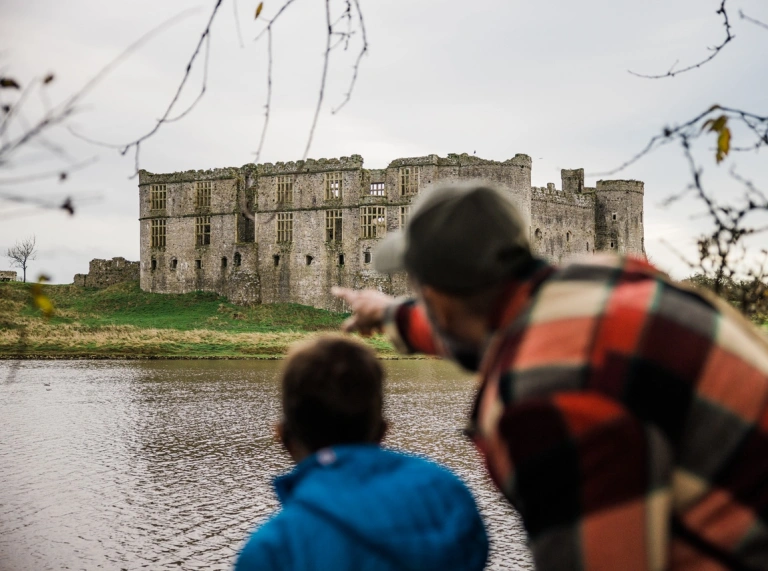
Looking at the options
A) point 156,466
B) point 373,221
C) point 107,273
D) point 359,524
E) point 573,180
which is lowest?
point 156,466

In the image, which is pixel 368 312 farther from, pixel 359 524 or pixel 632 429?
pixel 632 429

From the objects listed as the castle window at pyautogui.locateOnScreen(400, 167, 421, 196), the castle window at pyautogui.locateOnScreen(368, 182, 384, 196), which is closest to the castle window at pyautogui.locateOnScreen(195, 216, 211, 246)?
the castle window at pyautogui.locateOnScreen(368, 182, 384, 196)

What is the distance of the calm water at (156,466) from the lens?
25.9ft

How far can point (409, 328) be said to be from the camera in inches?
86.2

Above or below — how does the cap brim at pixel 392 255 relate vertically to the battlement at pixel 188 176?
below

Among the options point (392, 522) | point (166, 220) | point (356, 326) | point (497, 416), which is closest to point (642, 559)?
point (497, 416)

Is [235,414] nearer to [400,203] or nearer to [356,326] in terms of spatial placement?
[356,326]

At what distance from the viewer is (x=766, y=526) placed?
54.9 inches

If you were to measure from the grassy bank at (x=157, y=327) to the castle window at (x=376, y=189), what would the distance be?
719cm

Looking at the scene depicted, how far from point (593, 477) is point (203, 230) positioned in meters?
51.2

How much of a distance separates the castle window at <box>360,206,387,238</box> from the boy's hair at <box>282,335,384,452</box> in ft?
140

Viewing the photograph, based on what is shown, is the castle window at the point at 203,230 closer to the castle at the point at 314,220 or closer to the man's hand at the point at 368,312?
the castle at the point at 314,220

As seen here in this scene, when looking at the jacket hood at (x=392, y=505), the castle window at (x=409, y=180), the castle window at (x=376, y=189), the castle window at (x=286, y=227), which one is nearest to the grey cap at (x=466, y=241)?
the jacket hood at (x=392, y=505)

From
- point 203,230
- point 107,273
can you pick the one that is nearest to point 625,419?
point 203,230
